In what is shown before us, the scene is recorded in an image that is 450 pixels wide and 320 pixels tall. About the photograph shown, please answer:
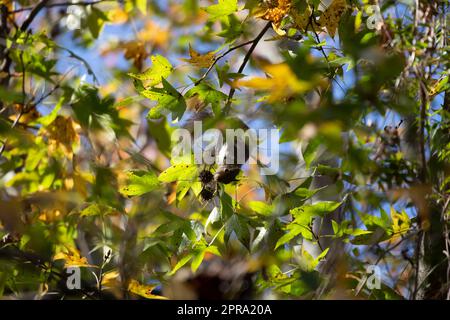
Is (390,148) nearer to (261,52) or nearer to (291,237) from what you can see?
(291,237)

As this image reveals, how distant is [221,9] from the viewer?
1.65m

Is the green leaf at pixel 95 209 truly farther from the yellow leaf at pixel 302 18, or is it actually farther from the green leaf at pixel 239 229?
the yellow leaf at pixel 302 18

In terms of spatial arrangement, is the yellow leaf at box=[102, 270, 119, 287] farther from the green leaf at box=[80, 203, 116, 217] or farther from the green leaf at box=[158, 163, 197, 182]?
the green leaf at box=[158, 163, 197, 182]

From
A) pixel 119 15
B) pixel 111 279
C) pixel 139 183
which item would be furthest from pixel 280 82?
pixel 119 15

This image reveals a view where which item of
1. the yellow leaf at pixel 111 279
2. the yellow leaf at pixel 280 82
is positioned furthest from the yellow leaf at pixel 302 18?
the yellow leaf at pixel 111 279

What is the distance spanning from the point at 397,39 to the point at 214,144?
0.50 meters

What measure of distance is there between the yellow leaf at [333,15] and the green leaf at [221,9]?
0.21m

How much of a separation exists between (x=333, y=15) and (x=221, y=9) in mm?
266

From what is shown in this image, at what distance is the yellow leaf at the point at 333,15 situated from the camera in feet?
5.25

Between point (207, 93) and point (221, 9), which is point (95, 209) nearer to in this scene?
point (207, 93)

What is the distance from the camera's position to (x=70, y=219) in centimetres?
223

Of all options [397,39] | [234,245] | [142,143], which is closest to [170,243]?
[234,245]

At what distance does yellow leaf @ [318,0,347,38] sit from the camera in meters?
1.60

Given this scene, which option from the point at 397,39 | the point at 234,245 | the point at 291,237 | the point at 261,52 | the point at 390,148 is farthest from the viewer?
the point at 261,52
